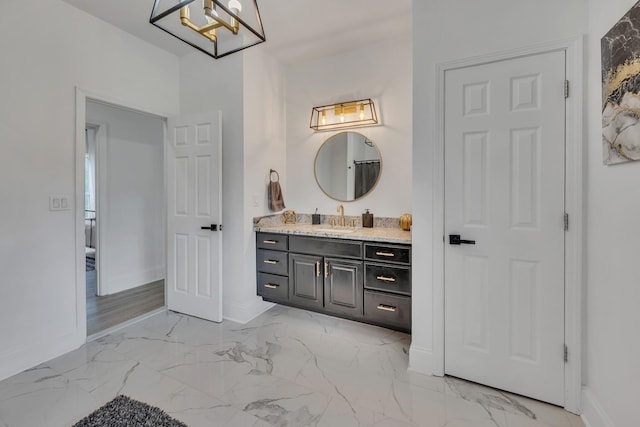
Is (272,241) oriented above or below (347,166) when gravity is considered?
below

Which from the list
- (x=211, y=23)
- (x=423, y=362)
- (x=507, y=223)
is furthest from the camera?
(x=423, y=362)

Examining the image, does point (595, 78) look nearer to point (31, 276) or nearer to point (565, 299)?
point (565, 299)

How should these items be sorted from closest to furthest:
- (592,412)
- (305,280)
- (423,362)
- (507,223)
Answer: (592,412), (507,223), (423,362), (305,280)

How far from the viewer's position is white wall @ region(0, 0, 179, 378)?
2033 mm

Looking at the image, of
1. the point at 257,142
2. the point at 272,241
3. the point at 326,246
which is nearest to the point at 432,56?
the point at 326,246

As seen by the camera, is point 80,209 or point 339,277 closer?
point 80,209

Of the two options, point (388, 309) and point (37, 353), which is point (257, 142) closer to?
point (388, 309)

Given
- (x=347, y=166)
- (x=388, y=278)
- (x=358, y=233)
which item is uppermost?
(x=347, y=166)

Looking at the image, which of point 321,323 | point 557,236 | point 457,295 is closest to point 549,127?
point 557,236

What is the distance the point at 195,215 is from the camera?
2.99 metres

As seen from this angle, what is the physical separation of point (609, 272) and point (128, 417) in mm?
2603

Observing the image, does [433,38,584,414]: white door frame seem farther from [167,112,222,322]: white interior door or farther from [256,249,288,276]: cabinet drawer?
[167,112,222,322]: white interior door

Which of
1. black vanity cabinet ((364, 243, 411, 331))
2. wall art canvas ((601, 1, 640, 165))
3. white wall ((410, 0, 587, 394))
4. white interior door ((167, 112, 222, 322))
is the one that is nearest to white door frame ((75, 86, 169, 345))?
white interior door ((167, 112, 222, 322))

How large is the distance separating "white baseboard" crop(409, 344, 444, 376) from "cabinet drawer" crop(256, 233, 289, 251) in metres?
1.43
